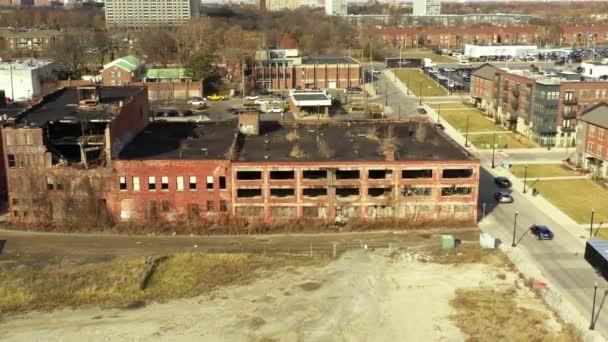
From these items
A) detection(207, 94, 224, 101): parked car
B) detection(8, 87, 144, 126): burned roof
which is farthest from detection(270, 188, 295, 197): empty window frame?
detection(207, 94, 224, 101): parked car

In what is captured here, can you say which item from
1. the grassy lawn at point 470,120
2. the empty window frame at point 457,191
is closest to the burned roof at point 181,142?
the empty window frame at point 457,191

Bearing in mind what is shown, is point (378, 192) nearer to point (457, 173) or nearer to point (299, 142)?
point (457, 173)

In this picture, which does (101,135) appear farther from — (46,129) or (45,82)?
(45,82)

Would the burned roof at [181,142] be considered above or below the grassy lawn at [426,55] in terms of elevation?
below

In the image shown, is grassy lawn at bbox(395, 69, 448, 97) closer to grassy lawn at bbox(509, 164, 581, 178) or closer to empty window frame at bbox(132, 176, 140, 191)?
grassy lawn at bbox(509, 164, 581, 178)

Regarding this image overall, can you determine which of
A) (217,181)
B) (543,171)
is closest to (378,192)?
(217,181)

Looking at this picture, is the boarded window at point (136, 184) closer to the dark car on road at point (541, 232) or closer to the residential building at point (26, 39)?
the dark car on road at point (541, 232)
